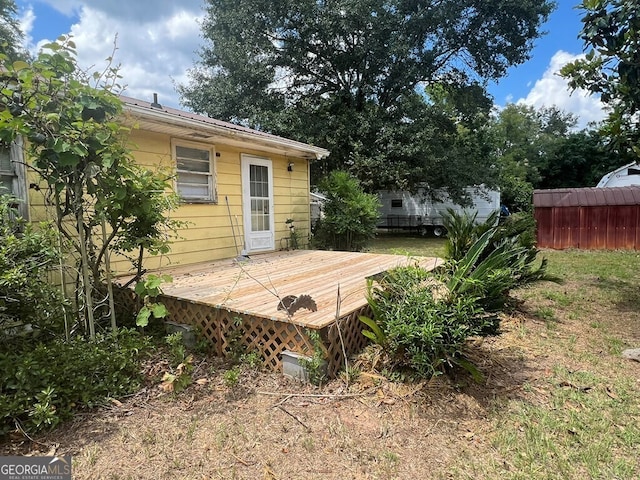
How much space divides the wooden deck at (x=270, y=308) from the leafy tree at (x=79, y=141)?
79 centimetres

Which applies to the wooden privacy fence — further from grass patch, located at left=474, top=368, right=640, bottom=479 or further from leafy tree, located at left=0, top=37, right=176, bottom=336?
leafy tree, located at left=0, top=37, right=176, bottom=336

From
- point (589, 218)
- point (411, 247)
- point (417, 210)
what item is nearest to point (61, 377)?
point (411, 247)

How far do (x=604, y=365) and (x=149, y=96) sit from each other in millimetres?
6965

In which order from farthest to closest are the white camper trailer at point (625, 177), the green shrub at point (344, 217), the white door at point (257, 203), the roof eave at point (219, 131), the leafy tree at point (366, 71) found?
the white camper trailer at point (625, 177) → the leafy tree at point (366, 71) → the green shrub at point (344, 217) → the white door at point (257, 203) → the roof eave at point (219, 131)

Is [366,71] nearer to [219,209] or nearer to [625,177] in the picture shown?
[219,209]

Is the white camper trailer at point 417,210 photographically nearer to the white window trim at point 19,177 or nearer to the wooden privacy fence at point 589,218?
the wooden privacy fence at point 589,218

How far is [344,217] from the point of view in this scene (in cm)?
948

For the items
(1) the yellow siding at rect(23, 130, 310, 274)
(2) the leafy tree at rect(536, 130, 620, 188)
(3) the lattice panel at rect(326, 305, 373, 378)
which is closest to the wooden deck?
(3) the lattice panel at rect(326, 305, 373, 378)

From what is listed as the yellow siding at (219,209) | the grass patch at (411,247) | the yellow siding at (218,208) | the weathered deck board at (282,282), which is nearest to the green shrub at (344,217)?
the grass patch at (411,247)

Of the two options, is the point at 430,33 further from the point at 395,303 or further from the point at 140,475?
the point at 140,475

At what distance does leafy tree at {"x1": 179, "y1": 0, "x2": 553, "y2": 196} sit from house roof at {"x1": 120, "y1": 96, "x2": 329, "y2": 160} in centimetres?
667

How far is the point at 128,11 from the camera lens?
24.3 feet

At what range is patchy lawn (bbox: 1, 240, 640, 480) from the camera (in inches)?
76.7

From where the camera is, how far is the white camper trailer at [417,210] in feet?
61.7
